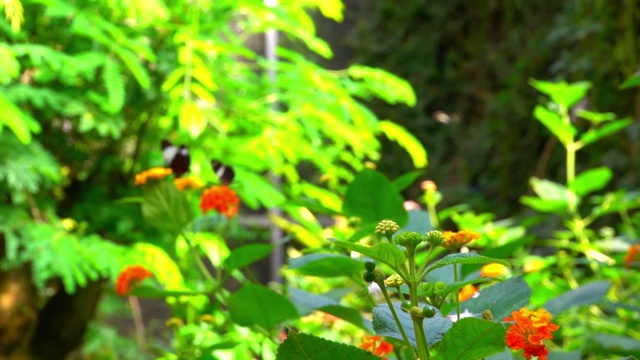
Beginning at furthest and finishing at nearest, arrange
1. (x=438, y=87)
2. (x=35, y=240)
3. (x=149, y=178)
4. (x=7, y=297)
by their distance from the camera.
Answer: (x=438, y=87)
(x=7, y=297)
(x=35, y=240)
(x=149, y=178)

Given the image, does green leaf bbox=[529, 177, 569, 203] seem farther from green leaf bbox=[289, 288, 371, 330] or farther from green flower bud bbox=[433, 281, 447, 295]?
green flower bud bbox=[433, 281, 447, 295]

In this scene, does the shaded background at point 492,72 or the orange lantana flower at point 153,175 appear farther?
the shaded background at point 492,72

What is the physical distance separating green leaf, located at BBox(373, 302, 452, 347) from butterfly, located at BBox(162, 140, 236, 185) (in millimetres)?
390

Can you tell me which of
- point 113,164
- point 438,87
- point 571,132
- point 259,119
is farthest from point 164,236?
point 438,87

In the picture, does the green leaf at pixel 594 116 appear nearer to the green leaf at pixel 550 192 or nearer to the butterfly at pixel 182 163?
the green leaf at pixel 550 192

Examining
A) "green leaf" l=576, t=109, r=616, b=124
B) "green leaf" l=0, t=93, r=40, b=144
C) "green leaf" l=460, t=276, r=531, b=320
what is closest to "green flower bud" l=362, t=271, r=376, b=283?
"green leaf" l=460, t=276, r=531, b=320

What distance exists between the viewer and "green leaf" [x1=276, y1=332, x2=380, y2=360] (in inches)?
14.7

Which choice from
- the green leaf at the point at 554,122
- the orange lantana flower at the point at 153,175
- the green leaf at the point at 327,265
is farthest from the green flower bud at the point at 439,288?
the green leaf at the point at 554,122

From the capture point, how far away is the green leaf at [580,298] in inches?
25.6

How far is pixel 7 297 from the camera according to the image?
3.80ft

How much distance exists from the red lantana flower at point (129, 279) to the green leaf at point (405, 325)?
39 centimetres

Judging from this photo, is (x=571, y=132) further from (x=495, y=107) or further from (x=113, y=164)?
(x=495, y=107)

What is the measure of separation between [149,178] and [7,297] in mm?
639

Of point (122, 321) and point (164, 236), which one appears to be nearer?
point (164, 236)
